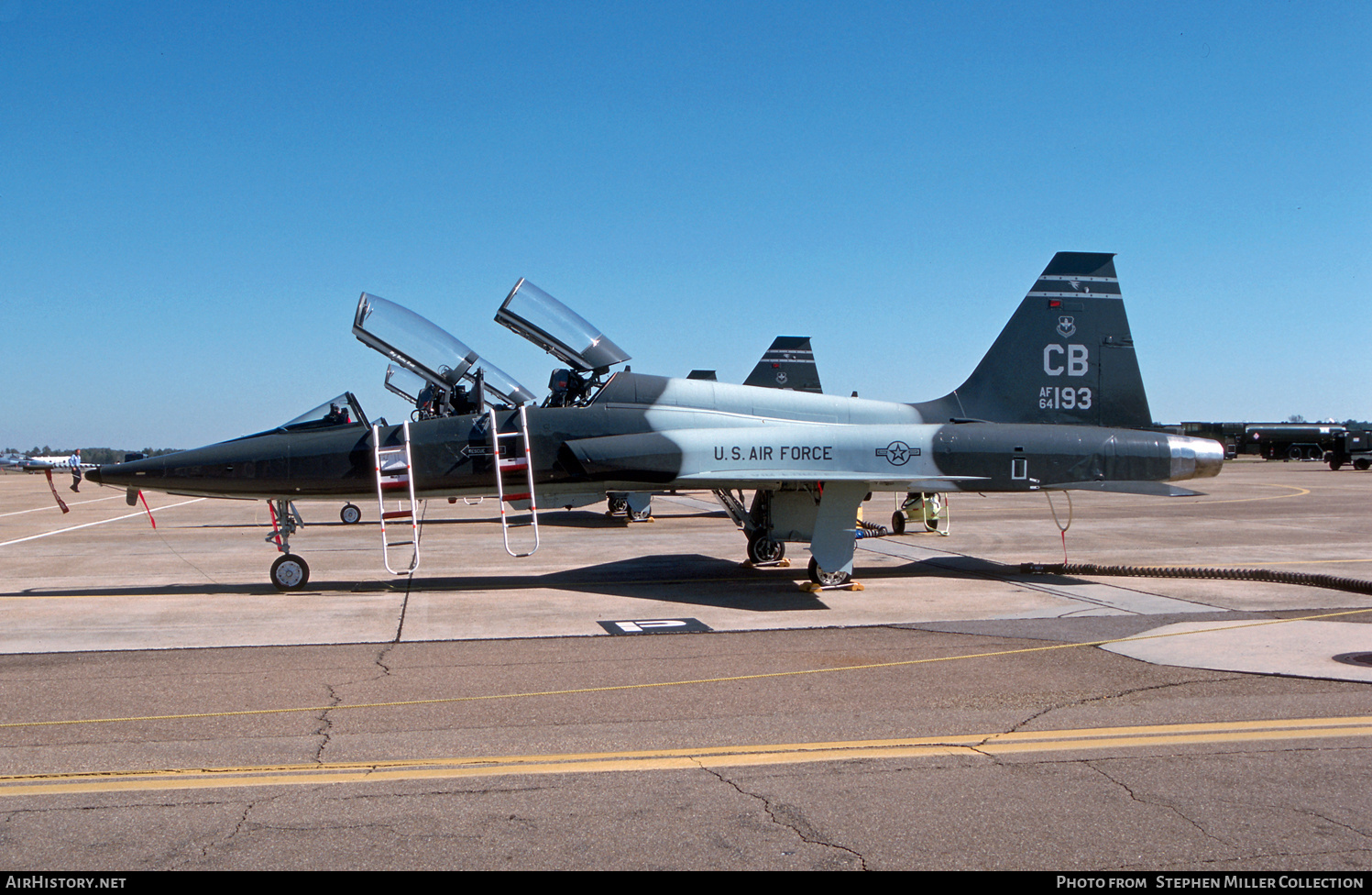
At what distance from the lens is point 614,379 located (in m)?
13.2

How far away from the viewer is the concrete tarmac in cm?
416

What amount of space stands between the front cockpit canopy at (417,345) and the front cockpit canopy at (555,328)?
2.83 feet

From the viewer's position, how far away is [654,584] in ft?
42.5

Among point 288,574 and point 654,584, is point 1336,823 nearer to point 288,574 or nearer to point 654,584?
point 654,584

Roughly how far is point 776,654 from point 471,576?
678 centimetres

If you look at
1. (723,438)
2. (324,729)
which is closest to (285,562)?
(723,438)

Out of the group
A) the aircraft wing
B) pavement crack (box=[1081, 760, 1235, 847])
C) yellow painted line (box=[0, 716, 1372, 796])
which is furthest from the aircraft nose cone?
pavement crack (box=[1081, 760, 1235, 847])

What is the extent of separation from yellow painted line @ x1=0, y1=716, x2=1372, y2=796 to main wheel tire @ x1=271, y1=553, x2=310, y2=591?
7.31 m

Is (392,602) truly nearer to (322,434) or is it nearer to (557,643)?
(322,434)

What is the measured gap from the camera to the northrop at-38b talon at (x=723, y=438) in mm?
12203

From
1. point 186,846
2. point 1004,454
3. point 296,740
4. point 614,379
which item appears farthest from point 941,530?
point 186,846

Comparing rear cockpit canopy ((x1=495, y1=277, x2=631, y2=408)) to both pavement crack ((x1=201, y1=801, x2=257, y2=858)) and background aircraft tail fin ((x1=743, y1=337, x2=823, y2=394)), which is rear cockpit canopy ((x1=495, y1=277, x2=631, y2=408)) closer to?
pavement crack ((x1=201, y1=801, x2=257, y2=858))

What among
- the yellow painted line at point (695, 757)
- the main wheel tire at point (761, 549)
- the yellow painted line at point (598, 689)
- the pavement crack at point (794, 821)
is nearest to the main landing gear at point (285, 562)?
the yellow painted line at point (598, 689)

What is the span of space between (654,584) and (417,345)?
4667mm
